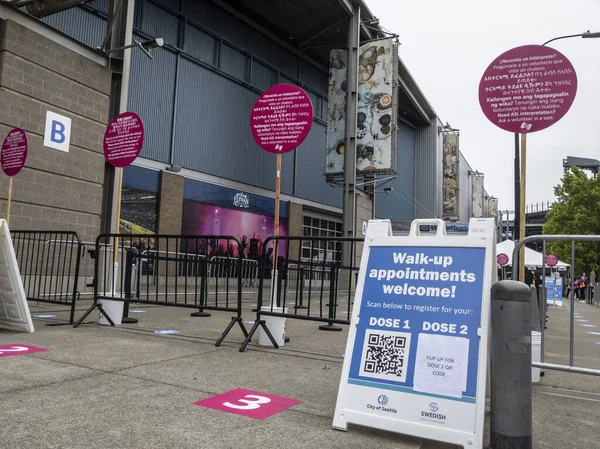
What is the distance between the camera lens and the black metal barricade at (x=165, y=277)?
7367 millimetres

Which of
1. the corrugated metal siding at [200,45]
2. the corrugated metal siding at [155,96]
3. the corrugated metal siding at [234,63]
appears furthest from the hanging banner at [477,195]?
the corrugated metal siding at [155,96]

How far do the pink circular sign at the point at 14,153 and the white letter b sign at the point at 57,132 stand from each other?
1.78 meters

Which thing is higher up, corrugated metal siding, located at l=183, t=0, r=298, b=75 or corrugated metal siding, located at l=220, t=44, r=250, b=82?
corrugated metal siding, located at l=183, t=0, r=298, b=75

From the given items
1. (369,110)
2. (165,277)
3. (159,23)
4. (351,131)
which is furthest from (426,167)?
(165,277)

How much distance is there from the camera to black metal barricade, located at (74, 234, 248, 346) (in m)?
7.37

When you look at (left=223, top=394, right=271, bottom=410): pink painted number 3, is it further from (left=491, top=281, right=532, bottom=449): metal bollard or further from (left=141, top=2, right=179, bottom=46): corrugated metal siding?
(left=141, top=2, right=179, bottom=46): corrugated metal siding

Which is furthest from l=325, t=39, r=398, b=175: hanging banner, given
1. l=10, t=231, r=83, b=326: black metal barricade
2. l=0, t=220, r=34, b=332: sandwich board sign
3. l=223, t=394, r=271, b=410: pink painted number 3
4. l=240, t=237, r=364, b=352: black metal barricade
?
l=223, t=394, r=271, b=410: pink painted number 3

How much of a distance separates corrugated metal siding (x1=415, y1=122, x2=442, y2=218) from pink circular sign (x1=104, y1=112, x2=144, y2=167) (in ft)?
127

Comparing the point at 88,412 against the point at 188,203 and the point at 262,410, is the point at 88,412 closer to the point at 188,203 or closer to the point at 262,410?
the point at 262,410

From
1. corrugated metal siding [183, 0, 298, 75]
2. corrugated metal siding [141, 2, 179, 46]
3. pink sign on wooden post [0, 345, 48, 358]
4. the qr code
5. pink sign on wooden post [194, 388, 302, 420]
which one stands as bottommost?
pink sign on wooden post [0, 345, 48, 358]

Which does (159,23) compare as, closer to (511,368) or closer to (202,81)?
(202,81)

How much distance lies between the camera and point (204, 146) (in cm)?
2145

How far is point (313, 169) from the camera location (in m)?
28.9

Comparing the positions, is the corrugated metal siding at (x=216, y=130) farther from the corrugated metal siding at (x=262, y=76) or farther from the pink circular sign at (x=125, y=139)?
the pink circular sign at (x=125, y=139)
